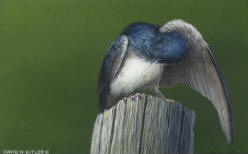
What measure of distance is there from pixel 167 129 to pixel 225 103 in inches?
48.4

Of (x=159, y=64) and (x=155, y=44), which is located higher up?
(x=155, y=44)

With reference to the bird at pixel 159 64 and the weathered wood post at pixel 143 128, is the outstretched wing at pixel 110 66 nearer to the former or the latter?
the bird at pixel 159 64

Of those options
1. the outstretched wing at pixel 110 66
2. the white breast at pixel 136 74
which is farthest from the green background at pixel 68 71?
the white breast at pixel 136 74

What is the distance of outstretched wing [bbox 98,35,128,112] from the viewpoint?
4082 mm

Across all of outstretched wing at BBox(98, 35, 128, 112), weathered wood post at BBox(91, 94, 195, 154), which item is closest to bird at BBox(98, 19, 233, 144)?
outstretched wing at BBox(98, 35, 128, 112)

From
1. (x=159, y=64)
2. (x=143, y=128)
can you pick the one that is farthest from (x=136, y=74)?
(x=143, y=128)

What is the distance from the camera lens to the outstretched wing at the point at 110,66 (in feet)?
13.4

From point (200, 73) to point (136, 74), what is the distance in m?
0.55

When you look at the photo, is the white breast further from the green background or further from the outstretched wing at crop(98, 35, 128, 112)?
the green background

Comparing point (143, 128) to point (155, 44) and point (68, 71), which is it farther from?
point (68, 71)

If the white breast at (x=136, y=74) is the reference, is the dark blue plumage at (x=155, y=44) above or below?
above

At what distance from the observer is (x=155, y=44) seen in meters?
4.04

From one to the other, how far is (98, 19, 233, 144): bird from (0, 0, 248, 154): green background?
103mm

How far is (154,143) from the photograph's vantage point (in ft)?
9.02
